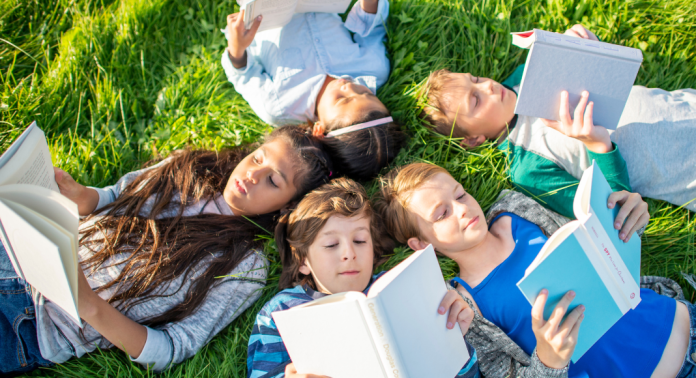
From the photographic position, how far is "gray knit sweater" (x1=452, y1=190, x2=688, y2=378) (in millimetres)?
2277

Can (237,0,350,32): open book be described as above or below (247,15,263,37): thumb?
above

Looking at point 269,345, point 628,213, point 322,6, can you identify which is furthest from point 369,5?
point 269,345

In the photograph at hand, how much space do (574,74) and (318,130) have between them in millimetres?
1618

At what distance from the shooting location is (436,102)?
2.90 metres

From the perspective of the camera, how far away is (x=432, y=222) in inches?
91.9

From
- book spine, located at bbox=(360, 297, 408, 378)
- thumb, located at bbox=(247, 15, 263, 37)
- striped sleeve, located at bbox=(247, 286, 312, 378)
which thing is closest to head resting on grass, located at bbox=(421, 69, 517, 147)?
thumb, located at bbox=(247, 15, 263, 37)

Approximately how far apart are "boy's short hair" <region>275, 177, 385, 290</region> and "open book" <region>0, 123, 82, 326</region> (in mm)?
1102

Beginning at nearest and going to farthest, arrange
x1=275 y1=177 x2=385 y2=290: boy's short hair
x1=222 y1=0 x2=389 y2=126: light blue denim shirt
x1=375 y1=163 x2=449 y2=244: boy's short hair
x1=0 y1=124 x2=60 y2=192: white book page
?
x1=0 y1=124 x2=60 y2=192: white book page < x1=275 y1=177 x2=385 y2=290: boy's short hair < x1=375 y1=163 x2=449 y2=244: boy's short hair < x1=222 y1=0 x2=389 y2=126: light blue denim shirt

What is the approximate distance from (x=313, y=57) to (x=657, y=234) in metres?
2.70

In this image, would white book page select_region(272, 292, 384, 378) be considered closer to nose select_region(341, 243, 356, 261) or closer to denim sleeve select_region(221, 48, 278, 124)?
nose select_region(341, 243, 356, 261)

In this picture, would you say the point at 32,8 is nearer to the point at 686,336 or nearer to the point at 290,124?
the point at 290,124

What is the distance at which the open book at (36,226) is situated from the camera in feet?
5.13

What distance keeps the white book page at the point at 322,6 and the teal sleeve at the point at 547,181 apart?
64.3 inches

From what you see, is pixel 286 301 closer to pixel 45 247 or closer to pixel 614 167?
pixel 45 247
